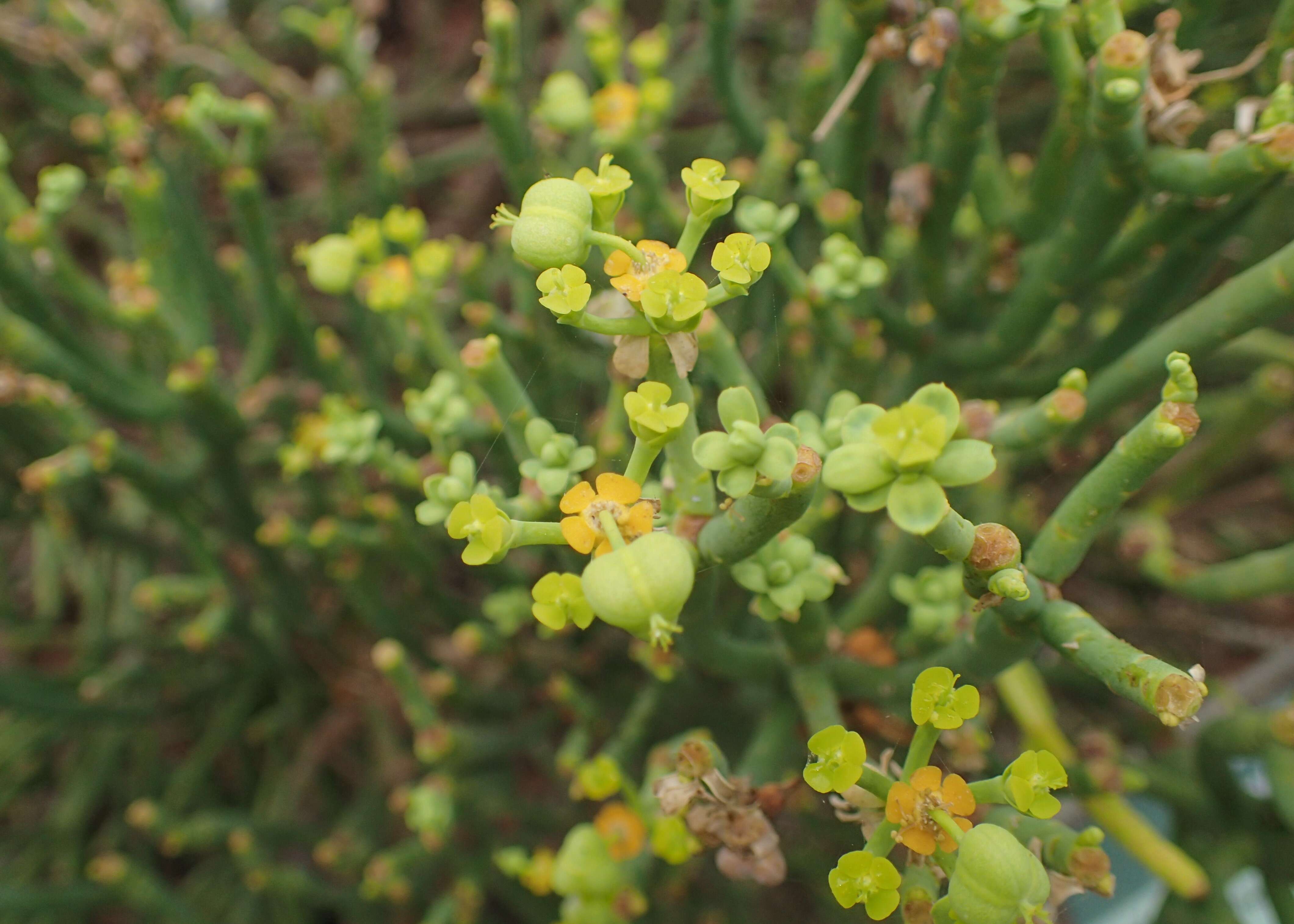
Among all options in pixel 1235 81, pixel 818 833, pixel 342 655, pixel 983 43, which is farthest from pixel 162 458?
pixel 1235 81

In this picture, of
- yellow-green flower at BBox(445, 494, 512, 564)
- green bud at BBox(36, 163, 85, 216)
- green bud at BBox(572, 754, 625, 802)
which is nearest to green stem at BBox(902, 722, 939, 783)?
yellow-green flower at BBox(445, 494, 512, 564)

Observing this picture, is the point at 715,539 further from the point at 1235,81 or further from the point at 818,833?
the point at 1235,81

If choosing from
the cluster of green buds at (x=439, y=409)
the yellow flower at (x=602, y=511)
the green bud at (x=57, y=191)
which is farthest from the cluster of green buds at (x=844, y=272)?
the green bud at (x=57, y=191)

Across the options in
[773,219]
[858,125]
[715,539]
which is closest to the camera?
[715,539]

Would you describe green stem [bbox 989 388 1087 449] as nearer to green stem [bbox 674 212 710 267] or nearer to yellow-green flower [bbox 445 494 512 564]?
green stem [bbox 674 212 710 267]

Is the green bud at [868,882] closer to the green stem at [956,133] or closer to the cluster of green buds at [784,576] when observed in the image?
the cluster of green buds at [784,576]

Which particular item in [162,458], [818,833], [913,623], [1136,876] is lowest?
[1136,876]
